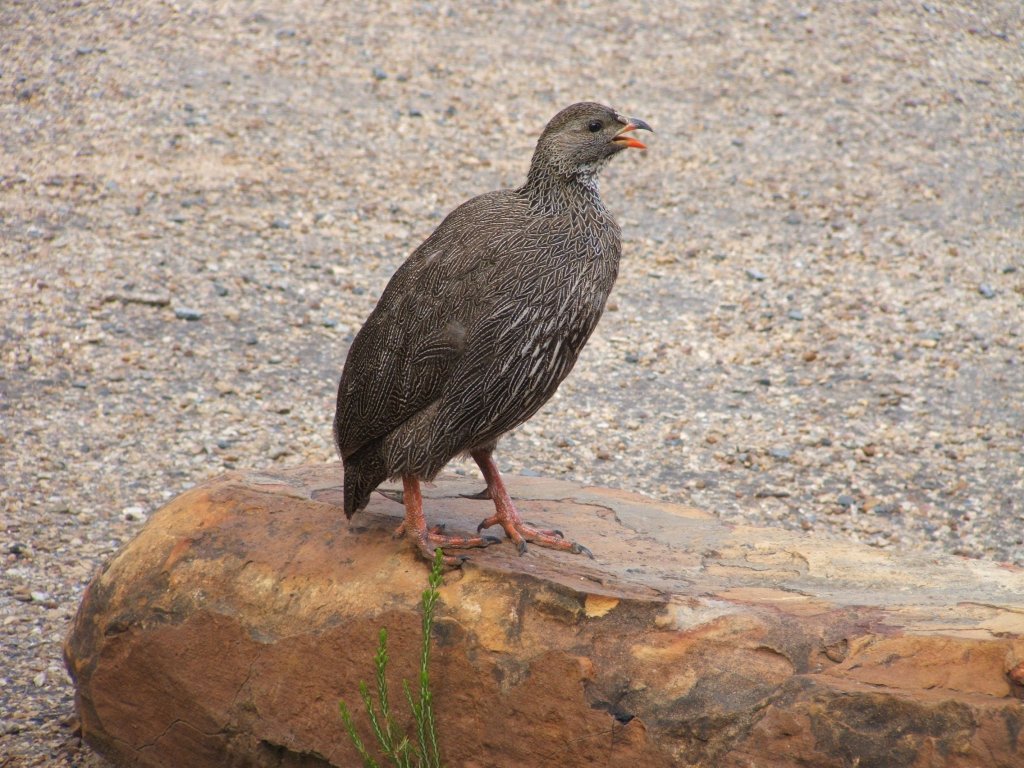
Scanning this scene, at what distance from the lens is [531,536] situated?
4793 millimetres

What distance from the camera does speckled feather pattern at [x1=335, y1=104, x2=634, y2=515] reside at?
440cm

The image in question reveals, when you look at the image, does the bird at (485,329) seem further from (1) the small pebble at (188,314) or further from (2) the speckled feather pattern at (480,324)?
(1) the small pebble at (188,314)

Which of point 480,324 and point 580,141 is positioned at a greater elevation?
point 580,141

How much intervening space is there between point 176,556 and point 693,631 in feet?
Answer: 6.96

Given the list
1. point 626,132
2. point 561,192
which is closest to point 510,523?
point 561,192

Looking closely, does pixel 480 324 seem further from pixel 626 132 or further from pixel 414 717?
pixel 414 717

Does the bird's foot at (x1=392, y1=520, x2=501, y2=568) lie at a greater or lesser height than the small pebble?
greater

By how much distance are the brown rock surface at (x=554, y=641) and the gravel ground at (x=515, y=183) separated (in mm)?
919

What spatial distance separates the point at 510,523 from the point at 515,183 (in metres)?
6.95

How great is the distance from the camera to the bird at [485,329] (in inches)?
173

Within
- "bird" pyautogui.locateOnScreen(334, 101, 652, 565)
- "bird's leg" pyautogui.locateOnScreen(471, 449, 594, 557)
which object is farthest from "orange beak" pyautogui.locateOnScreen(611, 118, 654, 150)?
"bird's leg" pyautogui.locateOnScreen(471, 449, 594, 557)

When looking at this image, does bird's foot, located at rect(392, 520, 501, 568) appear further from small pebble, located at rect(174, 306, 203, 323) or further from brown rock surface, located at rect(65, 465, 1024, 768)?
small pebble, located at rect(174, 306, 203, 323)

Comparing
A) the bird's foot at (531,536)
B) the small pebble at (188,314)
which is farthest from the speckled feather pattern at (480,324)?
the small pebble at (188,314)

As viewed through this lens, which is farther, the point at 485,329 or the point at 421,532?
the point at 421,532
